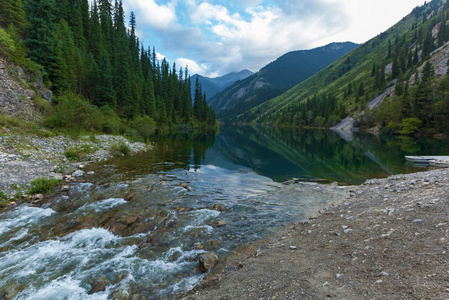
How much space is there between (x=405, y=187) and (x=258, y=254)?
40.0ft

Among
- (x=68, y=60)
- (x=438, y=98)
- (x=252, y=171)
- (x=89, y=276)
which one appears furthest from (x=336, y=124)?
(x=89, y=276)

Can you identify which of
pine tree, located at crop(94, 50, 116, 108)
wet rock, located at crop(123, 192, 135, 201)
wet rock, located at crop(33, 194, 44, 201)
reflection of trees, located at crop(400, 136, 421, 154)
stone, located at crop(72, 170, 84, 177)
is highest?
pine tree, located at crop(94, 50, 116, 108)

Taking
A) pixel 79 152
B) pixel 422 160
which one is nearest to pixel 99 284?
pixel 79 152

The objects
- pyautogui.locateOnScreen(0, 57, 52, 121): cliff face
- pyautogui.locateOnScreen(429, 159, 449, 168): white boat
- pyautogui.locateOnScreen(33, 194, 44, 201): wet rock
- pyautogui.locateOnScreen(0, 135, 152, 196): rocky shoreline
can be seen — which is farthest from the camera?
pyautogui.locateOnScreen(0, 57, 52, 121): cliff face

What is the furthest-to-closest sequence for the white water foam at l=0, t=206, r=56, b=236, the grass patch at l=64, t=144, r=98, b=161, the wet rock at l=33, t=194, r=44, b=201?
the grass patch at l=64, t=144, r=98, b=161 < the wet rock at l=33, t=194, r=44, b=201 < the white water foam at l=0, t=206, r=56, b=236

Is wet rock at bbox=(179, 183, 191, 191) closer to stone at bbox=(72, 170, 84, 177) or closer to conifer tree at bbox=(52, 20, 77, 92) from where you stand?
stone at bbox=(72, 170, 84, 177)

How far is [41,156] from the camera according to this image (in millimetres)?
18922

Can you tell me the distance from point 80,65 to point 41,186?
149 feet

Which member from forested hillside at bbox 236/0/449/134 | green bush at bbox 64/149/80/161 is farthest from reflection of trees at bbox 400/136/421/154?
green bush at bbox 64/149/80/161

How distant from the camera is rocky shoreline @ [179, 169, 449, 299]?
4.70m

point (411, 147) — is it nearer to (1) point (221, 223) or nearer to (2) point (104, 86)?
(1) point (221, 223)

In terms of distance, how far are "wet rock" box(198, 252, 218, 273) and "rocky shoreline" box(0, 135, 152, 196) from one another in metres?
13.7

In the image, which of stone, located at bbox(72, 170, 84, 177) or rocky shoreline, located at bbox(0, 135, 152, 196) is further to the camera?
stone, located at bbox(72, 170, 84, 177)

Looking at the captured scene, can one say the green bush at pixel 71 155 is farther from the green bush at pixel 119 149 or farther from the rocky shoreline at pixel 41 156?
the green bush at pixel 119 149
